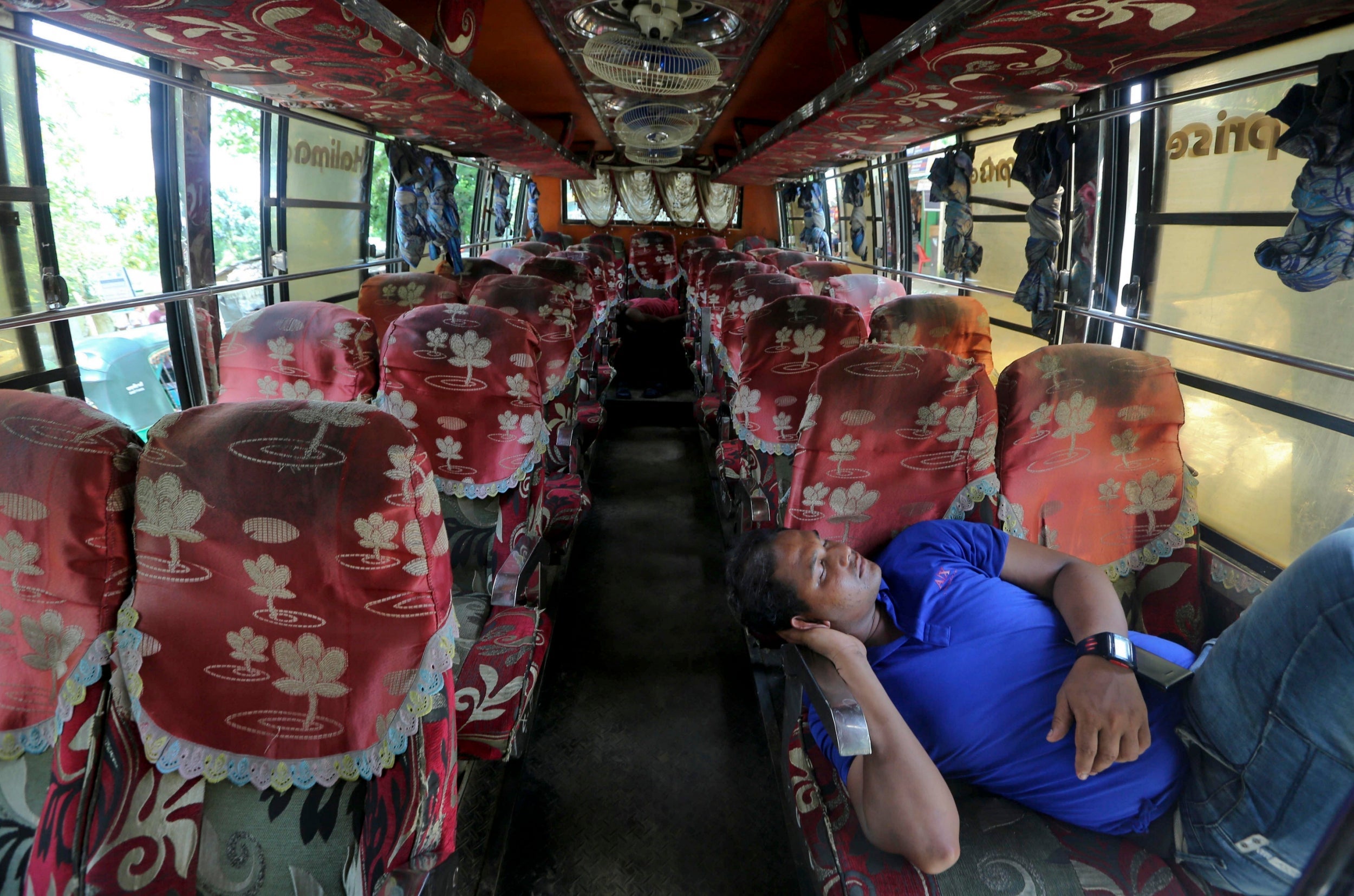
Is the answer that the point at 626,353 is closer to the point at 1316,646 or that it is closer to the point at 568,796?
the point at 568,796

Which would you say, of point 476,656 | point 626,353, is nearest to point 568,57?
point 626,353

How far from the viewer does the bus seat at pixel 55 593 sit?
1065 mm

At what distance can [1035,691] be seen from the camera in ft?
4.58

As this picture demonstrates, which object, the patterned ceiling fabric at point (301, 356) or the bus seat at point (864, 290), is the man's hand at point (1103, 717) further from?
the bus seat at point (864, 290)

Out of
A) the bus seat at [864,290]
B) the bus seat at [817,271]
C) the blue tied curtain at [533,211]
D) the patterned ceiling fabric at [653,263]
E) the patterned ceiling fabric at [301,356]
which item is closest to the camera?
the patterned ceiling fabric at [301,356]

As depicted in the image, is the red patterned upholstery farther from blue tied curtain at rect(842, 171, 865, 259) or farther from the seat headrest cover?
blue tied curtain at rect(842, 171, 865, 259)

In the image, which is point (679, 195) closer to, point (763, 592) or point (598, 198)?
point (598, 198)

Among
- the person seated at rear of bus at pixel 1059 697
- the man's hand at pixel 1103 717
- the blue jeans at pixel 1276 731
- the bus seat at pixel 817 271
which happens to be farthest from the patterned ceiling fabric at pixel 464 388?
the bus seat at pixel 817 271

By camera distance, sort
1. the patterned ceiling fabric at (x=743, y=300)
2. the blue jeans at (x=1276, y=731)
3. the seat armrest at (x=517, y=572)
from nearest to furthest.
A: the blue jeans at (x=1276, y=731)
the seat armrest at (x=517, y=572)
the patterned ceiling fabric at (x=743, y=300)

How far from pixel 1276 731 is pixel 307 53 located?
3.01 metres

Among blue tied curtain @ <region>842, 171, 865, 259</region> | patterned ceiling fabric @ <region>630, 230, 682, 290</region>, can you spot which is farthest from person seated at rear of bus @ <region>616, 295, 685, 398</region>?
patterned ceiling fabric @ <region>630, 230, 682, 290</region>

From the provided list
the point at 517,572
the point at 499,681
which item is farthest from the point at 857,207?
the point at 499,681

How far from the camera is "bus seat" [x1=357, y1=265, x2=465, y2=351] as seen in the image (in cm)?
376

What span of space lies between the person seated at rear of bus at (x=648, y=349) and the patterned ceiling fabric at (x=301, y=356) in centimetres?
421
